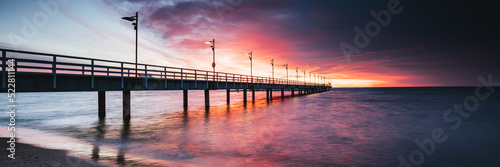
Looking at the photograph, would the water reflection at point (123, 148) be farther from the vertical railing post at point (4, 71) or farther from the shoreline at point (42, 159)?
the vertical railing post at point (4, 71)

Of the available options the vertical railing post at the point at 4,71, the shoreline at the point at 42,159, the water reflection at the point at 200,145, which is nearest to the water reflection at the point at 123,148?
the water reflection at the point at 200,145

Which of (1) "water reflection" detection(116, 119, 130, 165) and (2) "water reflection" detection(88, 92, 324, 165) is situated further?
(2) "water reflection" detection(88, 92, 324, 165)

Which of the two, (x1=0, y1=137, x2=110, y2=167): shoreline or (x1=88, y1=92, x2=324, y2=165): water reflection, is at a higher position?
(x1=0, y1=137, x2=110, y2=167): shoreline

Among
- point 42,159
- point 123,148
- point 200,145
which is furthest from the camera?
point 200,145

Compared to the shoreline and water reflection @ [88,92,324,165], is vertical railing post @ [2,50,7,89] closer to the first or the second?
the shoreline

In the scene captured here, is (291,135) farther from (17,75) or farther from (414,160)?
(17,75)

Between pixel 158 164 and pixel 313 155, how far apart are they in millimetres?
6049

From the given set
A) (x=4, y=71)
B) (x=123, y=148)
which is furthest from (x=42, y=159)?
(x=4, y=71)

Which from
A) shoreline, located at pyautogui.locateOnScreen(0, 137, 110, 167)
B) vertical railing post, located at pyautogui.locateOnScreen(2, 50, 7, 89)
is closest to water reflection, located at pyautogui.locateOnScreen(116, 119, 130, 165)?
shoreline, located at pyautogui.locateOnScreen(0, 137, 110, 167)

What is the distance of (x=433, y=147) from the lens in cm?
1173

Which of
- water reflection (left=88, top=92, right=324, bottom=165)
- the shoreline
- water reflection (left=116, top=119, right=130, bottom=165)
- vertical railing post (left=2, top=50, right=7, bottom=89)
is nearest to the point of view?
the shoreline

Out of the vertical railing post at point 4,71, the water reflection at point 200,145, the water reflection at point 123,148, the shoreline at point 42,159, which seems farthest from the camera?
the vertical railing post at point 4,71

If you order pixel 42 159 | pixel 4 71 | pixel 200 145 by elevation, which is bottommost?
pixel 200 145

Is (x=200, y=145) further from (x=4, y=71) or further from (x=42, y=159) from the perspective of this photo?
(x=4, y=71)
